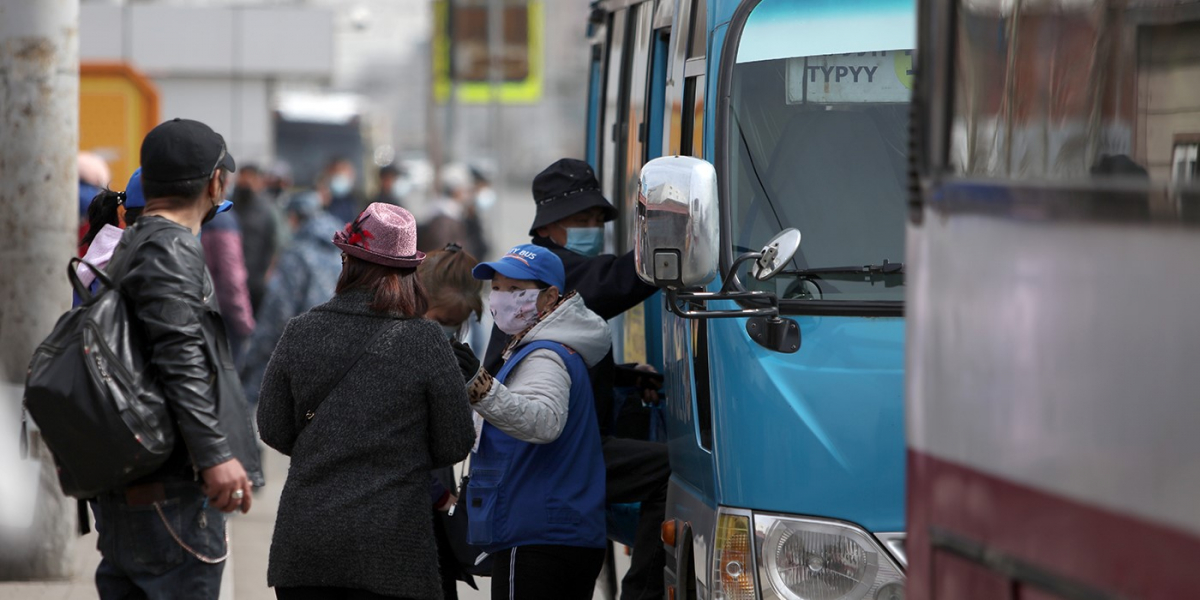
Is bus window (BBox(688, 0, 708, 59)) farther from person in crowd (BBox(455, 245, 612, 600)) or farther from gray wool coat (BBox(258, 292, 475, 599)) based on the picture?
gray wool coat (BBox(258, 292, 475, 599))

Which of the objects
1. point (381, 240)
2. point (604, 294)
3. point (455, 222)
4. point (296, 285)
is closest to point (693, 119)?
point (604, 294)

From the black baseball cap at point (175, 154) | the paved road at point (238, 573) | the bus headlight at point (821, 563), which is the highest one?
the black baseball cap at point (175, 154)

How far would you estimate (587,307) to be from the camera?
17.3 ft

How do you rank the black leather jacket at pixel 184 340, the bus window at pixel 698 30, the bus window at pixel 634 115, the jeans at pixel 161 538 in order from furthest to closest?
the bus window at pixel 634 115 < the bus window at pixel 698 30 < the jeans at pixel 161 538 < the black leather jacket at pixel 184 340

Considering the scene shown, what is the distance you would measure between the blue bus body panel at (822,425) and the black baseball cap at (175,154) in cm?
144

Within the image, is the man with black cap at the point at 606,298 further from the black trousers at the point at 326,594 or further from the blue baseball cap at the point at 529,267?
the black trousers at the point at 326,594

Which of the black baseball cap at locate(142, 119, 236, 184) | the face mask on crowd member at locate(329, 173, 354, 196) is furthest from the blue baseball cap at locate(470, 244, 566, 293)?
the face mask on crowd member at locate(329, 173, 354, 196)

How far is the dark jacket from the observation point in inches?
206

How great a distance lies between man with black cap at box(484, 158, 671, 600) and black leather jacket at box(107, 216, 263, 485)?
3.86 ft

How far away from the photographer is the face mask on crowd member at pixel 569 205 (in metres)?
5.77

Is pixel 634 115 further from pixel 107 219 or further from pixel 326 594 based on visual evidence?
pixel 326 594

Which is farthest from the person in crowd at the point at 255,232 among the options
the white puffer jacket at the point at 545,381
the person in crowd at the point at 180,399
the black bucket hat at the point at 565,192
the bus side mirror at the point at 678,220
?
the bus side mirror at the point at 678,220

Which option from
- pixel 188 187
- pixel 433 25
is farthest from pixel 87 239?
A: pixel 433 25

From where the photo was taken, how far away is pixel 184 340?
389 cm
